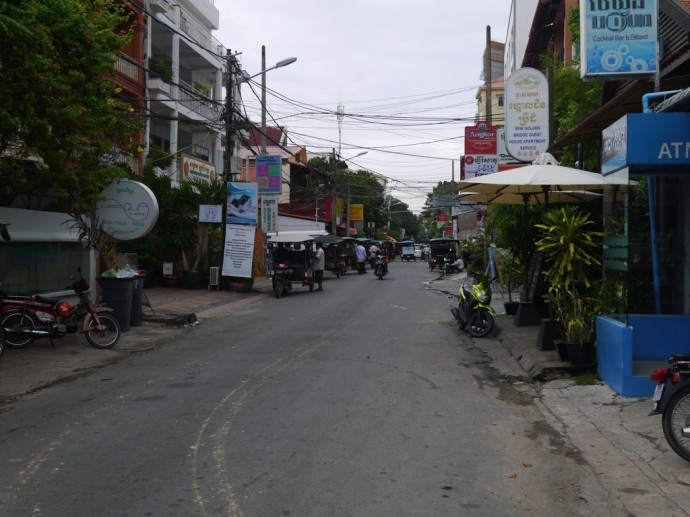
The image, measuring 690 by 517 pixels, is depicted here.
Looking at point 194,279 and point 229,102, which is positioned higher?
point 229,102

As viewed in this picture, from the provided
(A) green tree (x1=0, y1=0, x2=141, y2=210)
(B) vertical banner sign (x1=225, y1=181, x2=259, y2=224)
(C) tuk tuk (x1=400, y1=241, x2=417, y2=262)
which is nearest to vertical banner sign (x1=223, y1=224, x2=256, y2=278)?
(B) vertical banner sign (x1=225, y1=181, x2=259, y2=224)

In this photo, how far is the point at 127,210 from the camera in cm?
1469

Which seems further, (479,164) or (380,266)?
(380,266)

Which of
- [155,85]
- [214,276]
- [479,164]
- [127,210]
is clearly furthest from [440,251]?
[127,210]

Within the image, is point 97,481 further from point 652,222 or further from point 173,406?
point 652,222

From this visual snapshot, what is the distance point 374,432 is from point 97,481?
8.44 feet

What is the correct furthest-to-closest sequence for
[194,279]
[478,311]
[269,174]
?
[269,174]
[194,279]
[478,311]

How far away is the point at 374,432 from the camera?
682cm

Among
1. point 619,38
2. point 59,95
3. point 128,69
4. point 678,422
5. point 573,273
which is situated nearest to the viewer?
point 678,422

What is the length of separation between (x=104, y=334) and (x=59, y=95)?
4.17 m

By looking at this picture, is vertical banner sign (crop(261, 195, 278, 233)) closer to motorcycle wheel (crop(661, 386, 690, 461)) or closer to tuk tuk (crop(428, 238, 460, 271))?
tuk tuk (crop(428, 238, 460, 271))

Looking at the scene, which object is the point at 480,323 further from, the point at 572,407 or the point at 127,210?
the point at 127,210

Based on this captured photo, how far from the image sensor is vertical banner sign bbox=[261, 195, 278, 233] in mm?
30875

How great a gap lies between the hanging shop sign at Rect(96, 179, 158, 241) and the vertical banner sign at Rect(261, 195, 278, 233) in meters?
16.1
